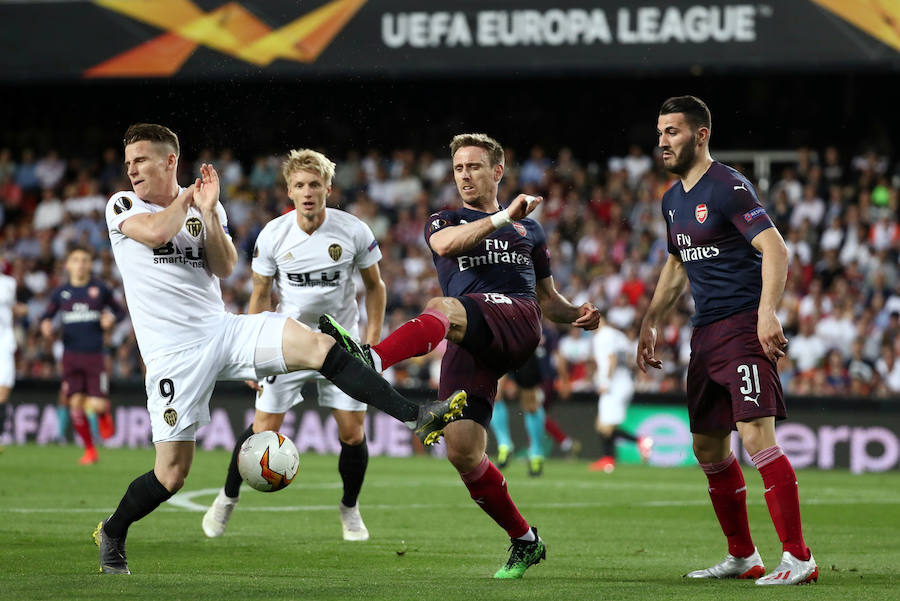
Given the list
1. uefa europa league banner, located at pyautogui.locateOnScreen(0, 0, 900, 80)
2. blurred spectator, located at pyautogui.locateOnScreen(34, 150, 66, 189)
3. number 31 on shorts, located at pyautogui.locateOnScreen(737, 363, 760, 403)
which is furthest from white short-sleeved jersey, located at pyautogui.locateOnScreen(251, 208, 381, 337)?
blurred spectator, located at pyautogui.locateOnScreen(34, 150, 66, 189)

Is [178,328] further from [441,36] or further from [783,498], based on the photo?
[441,36]

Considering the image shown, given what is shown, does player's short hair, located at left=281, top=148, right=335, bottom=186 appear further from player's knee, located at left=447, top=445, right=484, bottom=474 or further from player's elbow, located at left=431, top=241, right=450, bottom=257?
player's knee, located at left=447, top=445, right=484, bottom=474

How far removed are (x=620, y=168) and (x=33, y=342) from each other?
10.5 m

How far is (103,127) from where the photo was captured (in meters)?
27.8

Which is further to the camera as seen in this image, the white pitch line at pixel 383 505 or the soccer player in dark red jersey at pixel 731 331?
the white pitch line at pixel 383 505

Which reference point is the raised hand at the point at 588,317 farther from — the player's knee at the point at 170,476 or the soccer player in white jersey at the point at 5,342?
the soccer player in white jersey at the point at 5,342

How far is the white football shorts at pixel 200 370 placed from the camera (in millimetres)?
6746

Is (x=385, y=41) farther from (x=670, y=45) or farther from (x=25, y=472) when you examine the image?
(x=25, y=472)

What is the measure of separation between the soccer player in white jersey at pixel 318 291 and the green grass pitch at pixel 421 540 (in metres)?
0.36

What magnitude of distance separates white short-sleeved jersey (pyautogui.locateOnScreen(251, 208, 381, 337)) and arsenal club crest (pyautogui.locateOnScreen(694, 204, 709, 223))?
2.92m

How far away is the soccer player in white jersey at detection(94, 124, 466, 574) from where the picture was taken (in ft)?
22.0

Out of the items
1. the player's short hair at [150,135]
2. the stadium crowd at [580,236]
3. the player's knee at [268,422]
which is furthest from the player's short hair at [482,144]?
the stadium crowd at [580,236]

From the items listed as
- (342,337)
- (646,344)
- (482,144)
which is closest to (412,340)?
(342,337)

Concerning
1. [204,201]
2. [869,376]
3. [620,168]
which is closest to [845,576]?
[204,201]
